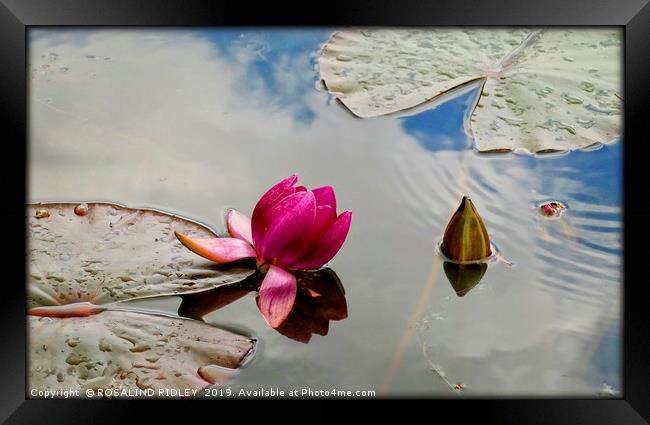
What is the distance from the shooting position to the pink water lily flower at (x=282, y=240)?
94 cm

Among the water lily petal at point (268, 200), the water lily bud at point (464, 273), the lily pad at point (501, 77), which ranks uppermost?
the lily pad at point (501, 77)

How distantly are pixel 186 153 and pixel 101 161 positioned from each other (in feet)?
0.51

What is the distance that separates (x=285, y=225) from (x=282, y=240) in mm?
29

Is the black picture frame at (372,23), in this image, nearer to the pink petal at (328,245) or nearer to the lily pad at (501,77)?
the lily pad at (501,77)

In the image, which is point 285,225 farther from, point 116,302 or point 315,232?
point 116,302

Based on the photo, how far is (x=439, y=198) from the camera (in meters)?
1.06

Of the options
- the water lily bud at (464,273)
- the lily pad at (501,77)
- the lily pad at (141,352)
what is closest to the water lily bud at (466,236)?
the water lily bud at (464,273)

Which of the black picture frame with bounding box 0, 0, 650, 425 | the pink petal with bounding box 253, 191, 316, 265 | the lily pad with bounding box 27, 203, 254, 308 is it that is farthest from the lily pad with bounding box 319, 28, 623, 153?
the lily pad with bounding box 27, 203, 254, 308

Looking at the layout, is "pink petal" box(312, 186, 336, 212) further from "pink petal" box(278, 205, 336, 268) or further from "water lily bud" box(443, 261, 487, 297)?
"water lily bud" box(443, 261, 487, 297)

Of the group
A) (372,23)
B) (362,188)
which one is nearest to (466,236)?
(362,188)

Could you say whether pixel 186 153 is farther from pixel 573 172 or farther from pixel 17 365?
pixel 573 172

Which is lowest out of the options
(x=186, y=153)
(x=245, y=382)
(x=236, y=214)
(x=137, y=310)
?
(x=245, y=382)

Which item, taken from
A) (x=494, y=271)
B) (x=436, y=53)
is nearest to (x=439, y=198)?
(x=494, y=271)

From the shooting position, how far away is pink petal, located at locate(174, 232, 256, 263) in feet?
3.20
